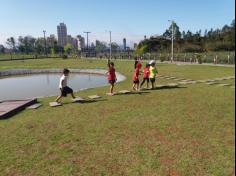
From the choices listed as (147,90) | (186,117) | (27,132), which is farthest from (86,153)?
(147,90)

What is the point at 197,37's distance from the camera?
75938 mm

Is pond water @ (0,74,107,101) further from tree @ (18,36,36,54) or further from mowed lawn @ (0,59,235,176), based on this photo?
tree @ (18,36,36,54)

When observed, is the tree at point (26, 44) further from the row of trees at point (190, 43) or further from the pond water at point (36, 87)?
the pond water at point (36, 87)

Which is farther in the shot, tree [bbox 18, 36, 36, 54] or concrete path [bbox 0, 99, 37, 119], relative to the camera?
tree [bbox 18, 36, 36, 54]

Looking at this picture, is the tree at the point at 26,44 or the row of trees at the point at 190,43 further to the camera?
the tree at the point at 26,44

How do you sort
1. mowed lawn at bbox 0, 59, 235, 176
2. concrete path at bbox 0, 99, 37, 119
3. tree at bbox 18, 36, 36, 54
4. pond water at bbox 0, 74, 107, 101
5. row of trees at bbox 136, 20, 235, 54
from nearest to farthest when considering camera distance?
mowed lawn at bbox 0, 59, 235, 176, concrete path at bbox 0, 99, 37, 119, pond water at bbox 0, 74, 107, 101, row of trees at bbox 136, 20, 235, 54, tree at bbox 18, 36, 36, 54

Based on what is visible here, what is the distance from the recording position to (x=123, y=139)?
21.0 feet

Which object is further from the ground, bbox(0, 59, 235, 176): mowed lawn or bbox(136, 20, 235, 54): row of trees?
bbox(136, 20, 235, 54): row of trees

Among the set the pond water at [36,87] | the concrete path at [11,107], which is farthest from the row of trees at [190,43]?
the concrete path at [11,107]

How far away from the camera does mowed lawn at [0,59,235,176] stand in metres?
4.96

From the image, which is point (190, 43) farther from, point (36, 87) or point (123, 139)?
point (123, 139)

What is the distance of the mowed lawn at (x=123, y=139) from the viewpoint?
4.96 metres

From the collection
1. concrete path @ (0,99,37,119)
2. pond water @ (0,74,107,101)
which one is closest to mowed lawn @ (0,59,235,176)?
concrete path @ (0,99,37,119)

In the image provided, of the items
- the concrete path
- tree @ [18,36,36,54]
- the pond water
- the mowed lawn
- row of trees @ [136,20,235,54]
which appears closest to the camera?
the mowed lawn
